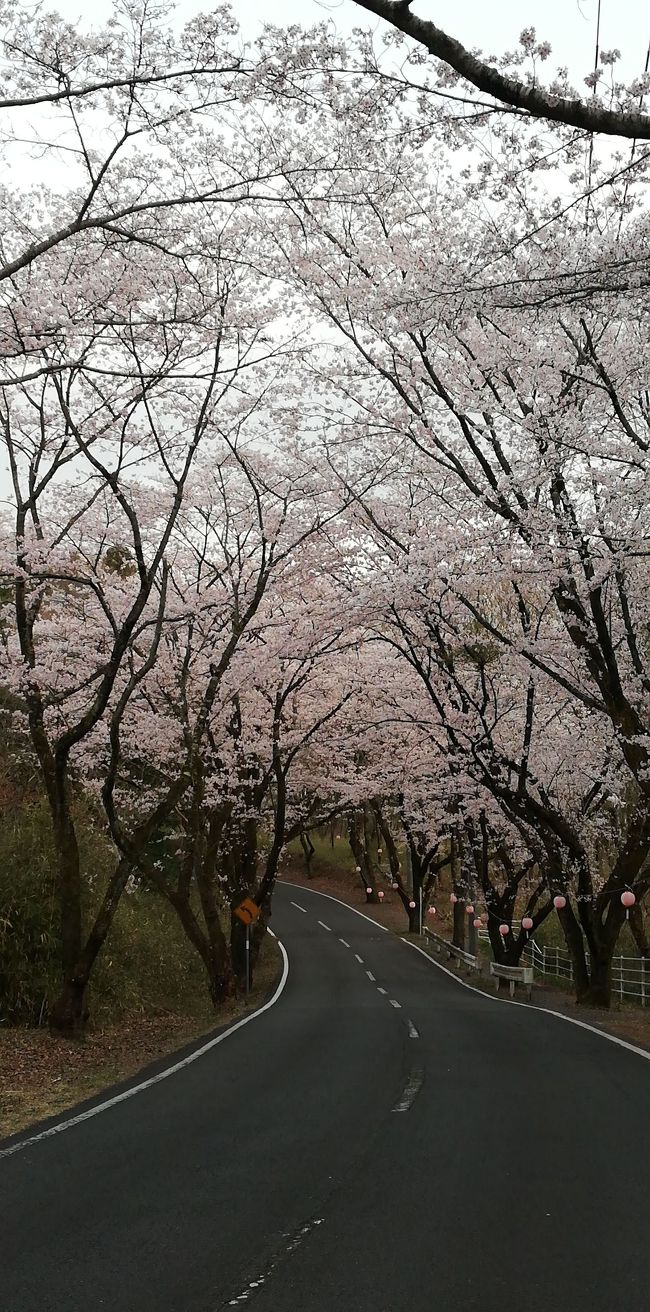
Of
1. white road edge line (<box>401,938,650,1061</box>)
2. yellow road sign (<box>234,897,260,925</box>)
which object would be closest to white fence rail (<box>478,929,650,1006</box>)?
white road edge line (<box>401,938,650,1061</box>)

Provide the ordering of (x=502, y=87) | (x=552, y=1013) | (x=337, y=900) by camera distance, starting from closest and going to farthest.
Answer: (x=502, y=87) < (x=552, y=1013) < (x=337, y=900)

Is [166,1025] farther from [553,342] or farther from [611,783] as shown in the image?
[553,342]

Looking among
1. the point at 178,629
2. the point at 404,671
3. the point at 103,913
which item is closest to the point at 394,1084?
the point at 103,913

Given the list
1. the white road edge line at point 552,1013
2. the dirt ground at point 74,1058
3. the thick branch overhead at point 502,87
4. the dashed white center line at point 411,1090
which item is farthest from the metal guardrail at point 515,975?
the thick branch overhead at point 502,87

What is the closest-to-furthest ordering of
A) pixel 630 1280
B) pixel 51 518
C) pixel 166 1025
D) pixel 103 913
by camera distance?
pixel 630 1280, pixel 103 913, pixel 166 1025, pixel 51 518

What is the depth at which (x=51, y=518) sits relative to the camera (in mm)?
19844

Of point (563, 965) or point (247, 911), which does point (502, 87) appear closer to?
point (247, 911)

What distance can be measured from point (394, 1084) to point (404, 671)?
17282 mm

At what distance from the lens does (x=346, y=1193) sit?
5836mm

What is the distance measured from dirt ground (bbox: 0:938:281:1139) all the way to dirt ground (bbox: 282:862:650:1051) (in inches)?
252

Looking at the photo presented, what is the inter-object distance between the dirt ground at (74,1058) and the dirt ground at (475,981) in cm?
640

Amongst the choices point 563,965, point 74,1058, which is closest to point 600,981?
point 74,1058

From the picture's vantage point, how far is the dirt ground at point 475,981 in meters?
16.4

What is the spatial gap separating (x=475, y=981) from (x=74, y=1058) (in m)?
17.9
